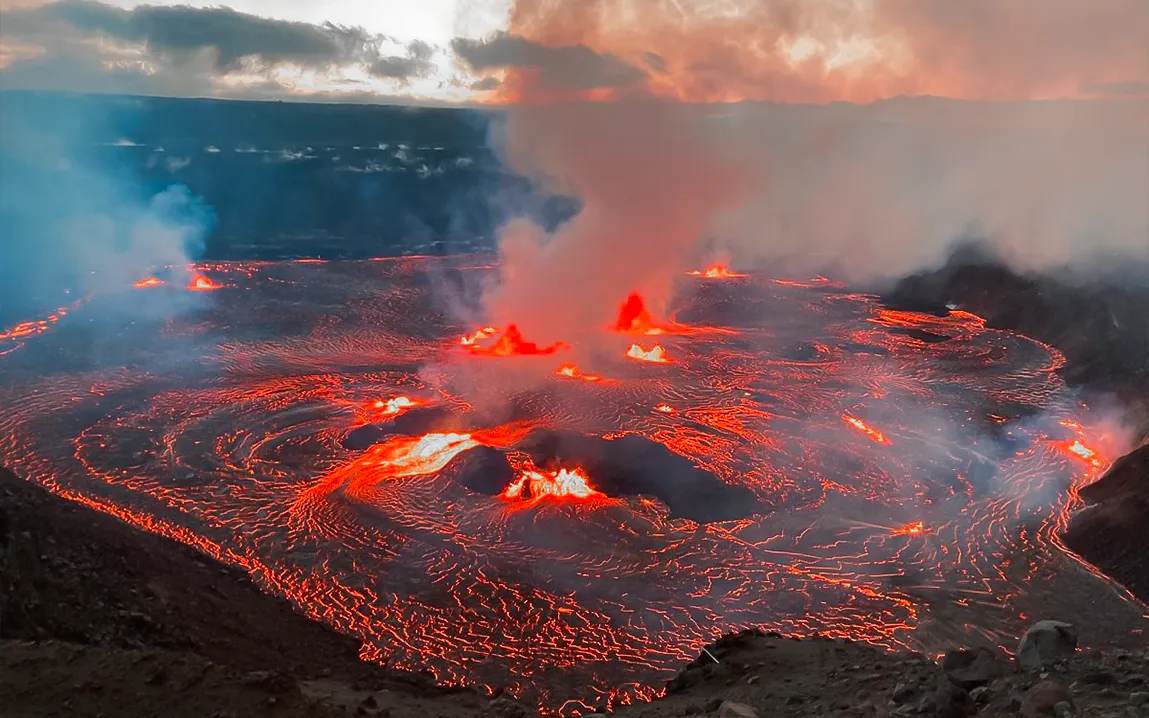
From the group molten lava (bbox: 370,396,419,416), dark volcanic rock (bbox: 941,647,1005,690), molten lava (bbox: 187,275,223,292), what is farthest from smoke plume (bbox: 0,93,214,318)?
dark volcanic rock (bbox: 941,647,1005,690)

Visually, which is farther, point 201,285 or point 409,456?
point 201,285

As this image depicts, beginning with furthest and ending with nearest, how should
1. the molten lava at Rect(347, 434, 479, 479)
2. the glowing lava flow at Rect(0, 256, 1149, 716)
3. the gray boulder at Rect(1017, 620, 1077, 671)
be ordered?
the molten lava at Rect(347, 434, 479, 479)
the glowing lava flow at Rect(0, 256, 1149, 716)
the gray boulder at Rect(1017, 620, 1077, 671)

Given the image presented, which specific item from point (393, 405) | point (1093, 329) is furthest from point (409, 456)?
point (1093, 329)

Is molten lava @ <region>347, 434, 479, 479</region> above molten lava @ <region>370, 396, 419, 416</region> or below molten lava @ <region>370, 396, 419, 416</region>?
below

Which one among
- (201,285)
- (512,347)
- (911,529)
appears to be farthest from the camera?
(201,285)

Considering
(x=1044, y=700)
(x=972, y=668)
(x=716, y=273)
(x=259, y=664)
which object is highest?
(x=716, y=273)

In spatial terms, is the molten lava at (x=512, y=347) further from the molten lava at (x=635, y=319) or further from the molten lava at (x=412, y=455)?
the molten lava at (x=412, y=455)

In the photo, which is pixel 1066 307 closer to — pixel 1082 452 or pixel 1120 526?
pixel 1082 452

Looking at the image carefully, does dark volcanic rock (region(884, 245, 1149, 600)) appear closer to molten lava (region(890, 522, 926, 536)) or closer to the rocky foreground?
molten lava (region(890, 522, 926, 536))
